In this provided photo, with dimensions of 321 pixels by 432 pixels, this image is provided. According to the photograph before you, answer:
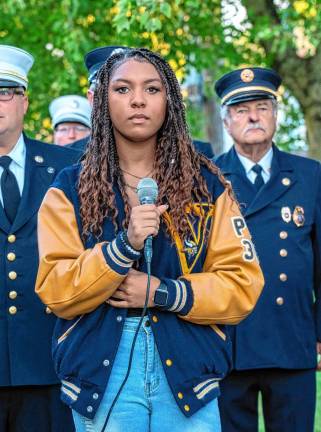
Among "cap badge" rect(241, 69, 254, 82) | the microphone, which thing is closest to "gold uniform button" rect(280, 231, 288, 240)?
"cap badge" rect(241, 69, 254, 82)

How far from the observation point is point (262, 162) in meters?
5.64

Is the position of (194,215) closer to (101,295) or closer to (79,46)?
(101,295)

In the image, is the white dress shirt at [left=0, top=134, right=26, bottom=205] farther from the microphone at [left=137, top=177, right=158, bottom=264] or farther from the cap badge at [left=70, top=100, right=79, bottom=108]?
the cap badge at [left=70, top=100, right=79, bottom=108]

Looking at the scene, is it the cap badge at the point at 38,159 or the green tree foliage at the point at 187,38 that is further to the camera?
the green tree foliage at the point at 187,38

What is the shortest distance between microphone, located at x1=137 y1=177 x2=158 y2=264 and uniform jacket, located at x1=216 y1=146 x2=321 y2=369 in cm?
205

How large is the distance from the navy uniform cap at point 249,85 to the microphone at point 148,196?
241 centimetres

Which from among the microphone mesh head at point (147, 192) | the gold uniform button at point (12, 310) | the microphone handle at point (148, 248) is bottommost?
the gold uniform button at point (12, 310)

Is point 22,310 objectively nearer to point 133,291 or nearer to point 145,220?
point 133,291

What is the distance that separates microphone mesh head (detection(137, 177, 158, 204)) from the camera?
134 inches

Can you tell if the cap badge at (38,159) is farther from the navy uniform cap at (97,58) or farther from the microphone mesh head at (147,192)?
the microphone mesh head at (147,192)

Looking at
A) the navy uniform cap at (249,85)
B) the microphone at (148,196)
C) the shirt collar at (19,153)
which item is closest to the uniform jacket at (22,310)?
the shirt collar at (19,153)

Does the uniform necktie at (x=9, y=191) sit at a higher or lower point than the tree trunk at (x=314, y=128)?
lower

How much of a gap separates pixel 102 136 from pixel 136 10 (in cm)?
532

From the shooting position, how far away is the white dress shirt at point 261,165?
561cm
